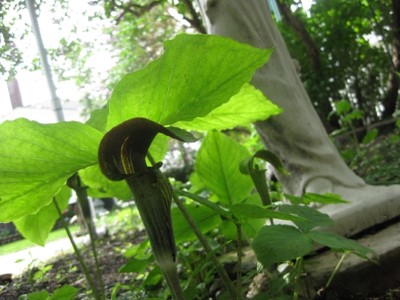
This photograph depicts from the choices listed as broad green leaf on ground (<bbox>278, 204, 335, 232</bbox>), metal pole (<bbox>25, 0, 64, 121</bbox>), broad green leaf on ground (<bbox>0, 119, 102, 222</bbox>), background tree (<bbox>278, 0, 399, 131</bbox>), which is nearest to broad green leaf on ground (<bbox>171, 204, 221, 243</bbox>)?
broad green leaf on ground (<bbox>278, 204, 335, 232</bbox>)

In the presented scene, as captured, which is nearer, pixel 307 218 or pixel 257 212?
pixel 257 212

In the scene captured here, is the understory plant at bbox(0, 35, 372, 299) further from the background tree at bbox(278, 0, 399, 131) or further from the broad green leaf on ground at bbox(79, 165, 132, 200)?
the background tree at bbox(278, 0, 399, 131)

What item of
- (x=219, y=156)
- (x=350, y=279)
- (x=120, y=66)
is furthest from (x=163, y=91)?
(x=120, y=66)

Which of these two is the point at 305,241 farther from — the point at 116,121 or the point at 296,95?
the point at 296,95

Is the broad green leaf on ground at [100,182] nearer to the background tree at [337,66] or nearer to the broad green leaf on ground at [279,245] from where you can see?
the broad green leaf on ground at [279,245]

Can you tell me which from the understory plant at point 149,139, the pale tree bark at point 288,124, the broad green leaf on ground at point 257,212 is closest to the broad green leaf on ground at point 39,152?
the understory plant at point 149,139

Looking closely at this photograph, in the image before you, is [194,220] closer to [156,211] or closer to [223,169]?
[223,169]

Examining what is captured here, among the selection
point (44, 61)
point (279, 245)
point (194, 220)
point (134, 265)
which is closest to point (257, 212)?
point (279, 245)

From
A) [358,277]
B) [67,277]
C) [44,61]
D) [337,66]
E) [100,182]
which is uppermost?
[337,66]
